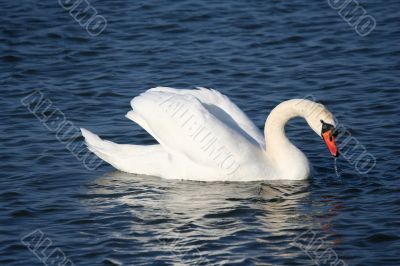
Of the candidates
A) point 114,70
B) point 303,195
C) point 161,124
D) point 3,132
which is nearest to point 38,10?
point 114,70

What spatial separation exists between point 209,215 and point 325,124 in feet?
6.44

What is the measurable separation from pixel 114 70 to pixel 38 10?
3.76 metres

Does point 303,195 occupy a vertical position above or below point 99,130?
below

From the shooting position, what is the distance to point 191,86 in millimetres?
15945

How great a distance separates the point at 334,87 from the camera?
617 inches

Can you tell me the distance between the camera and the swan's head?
38.8 ft

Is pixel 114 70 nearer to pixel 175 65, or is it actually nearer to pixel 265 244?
pixel 175 65

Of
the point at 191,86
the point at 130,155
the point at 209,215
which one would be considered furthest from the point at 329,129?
the point at 191,86

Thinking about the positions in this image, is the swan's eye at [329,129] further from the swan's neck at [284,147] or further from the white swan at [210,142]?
the swan's neck at [284,147]

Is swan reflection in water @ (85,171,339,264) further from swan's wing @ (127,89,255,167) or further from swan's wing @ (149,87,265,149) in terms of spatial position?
swan's wing @ (149,87,265,149)

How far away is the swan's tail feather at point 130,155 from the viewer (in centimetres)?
1253

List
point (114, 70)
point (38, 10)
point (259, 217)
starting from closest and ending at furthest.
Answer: point (259, 217)
point (114, 70)
point (38, 10)

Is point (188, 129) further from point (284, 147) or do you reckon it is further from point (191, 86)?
point (191, 86)

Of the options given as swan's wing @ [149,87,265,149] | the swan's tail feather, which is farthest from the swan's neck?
the swan's tail feather
